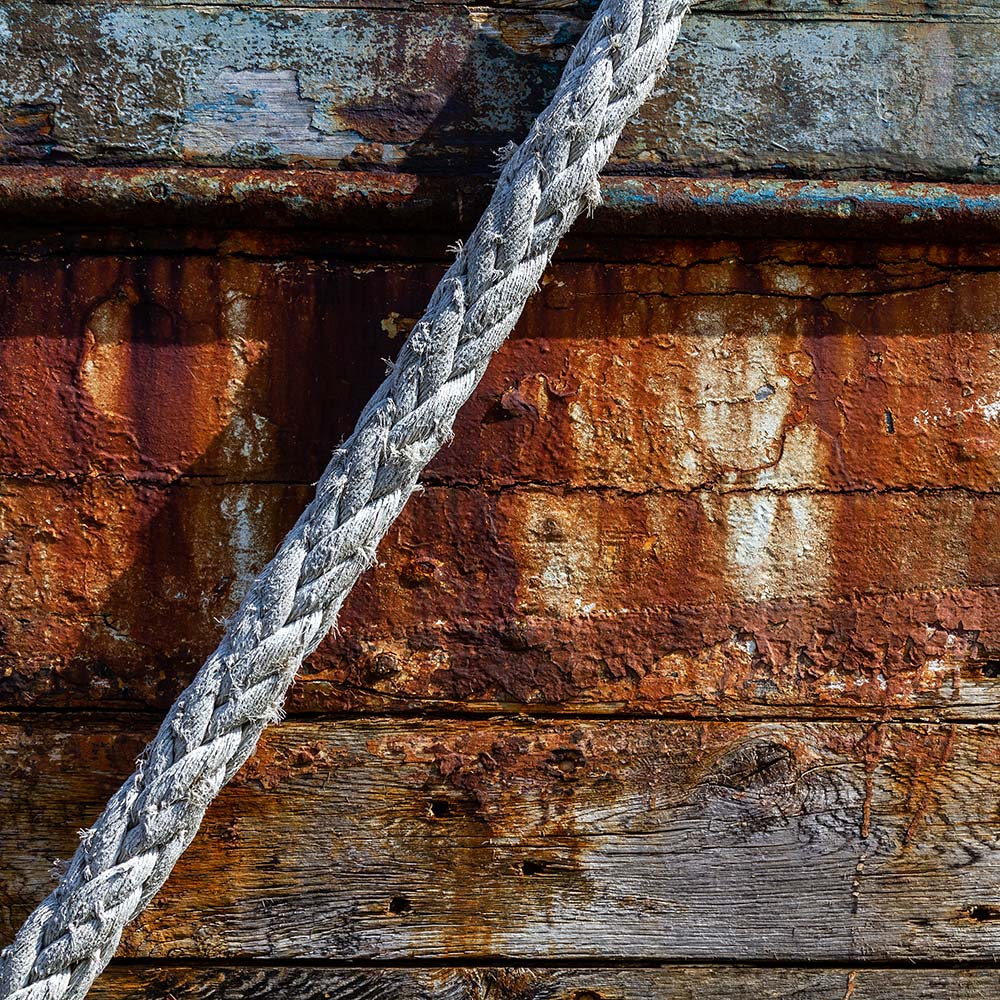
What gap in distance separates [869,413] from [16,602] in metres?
1.22

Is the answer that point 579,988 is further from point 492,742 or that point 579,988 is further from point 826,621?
point 826,621

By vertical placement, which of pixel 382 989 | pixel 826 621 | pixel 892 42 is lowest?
pixel 382 989

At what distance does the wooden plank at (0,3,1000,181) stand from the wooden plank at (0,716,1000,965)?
81cm

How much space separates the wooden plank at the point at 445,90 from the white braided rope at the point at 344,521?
153mm

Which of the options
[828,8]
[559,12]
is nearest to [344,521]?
[559,12]

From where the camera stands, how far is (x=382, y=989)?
129 centimetres

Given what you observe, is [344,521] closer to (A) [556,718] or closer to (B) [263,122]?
(A) [556,718]

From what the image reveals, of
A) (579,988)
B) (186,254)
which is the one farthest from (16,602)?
(579,988)

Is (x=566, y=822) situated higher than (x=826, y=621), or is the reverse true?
(x=826, y=621)

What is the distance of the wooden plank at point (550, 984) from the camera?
1284 millimetres

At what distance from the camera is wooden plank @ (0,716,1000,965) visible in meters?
1.28

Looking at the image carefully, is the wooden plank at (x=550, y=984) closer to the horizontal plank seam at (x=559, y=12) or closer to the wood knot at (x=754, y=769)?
the wood knot at (x=754, y=769)

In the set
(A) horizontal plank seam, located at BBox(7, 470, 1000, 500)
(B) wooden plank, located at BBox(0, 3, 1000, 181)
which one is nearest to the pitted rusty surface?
(A) horizontal plank seam, located at BBox(7, 470, 1000, 500)

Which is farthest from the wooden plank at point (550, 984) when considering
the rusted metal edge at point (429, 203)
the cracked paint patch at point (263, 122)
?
the cracked paint patch at point (263, 122)
